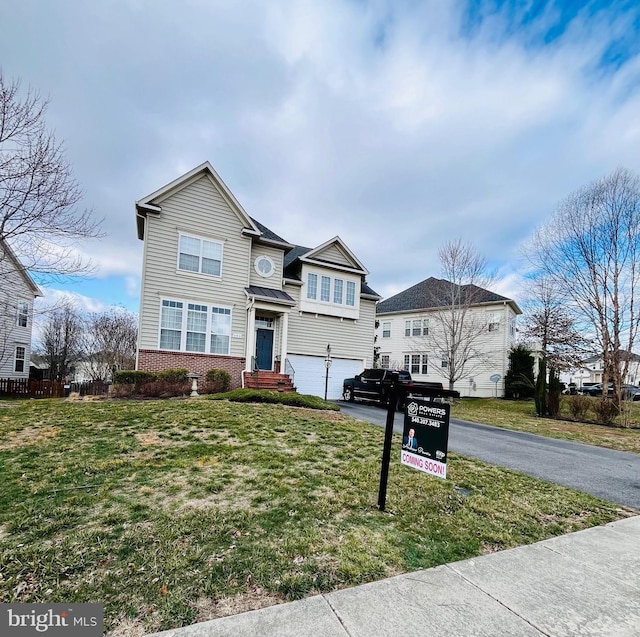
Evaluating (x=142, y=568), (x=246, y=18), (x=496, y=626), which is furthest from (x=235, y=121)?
(x=496, y=626)

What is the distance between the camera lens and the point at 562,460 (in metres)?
7.51

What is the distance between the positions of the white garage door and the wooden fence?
11271 mm

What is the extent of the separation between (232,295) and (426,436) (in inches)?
528

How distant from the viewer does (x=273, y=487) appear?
4371mm

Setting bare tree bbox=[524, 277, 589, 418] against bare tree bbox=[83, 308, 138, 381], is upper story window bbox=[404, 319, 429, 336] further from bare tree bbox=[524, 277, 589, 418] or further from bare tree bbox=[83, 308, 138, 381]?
bare tree bbox=[83, 308, 138, 381]

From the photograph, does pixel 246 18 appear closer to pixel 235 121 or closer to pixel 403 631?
pixel 235 121

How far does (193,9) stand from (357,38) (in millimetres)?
4228

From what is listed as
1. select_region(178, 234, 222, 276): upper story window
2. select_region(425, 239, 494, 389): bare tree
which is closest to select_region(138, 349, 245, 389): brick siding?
select_region(178, 234, 222, 276): upper story window

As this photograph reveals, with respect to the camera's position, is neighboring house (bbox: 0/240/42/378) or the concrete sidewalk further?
neighboring house (bbox: 0/240/42/378)

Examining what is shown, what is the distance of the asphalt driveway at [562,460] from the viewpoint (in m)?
5.68

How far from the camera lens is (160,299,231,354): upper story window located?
48.0 feet

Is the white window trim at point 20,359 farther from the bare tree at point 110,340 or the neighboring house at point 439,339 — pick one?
the neighboring house at point 439,339

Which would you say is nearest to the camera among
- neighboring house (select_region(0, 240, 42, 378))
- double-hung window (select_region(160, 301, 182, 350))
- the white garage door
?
double-hung window (select_region(160, 301, 182, 350))

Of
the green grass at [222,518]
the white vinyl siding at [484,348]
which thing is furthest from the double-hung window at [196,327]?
Result: the white vinyl siding at [484,348]
